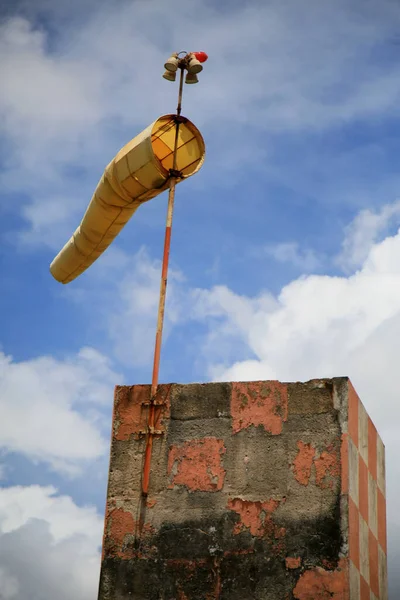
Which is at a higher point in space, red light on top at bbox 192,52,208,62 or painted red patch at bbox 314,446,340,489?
red light on top at bbox 192,52,208,62

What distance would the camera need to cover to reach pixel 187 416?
35.3ft

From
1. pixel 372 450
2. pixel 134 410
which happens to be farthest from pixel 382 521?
pixel 134 410

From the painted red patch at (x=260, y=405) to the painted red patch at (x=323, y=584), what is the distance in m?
1.49

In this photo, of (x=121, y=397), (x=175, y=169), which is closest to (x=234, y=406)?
(x=121, y=397)

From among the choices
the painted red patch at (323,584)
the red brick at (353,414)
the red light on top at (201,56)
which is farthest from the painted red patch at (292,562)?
the red light on top at (201,56)

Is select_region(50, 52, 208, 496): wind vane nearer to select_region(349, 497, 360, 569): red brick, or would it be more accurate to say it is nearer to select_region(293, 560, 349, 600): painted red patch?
select_region(349, 497, 360, 569): red brick

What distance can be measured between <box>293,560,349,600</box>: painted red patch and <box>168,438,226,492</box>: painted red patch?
1.31m

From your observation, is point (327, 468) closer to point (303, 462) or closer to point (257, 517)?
point (303, 462)

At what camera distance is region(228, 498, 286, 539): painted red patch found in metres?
10.1

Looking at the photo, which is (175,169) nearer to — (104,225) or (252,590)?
(104,225)

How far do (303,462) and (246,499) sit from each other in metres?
0.71

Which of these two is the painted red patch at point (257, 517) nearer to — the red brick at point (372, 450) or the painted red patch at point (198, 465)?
the painted red patch at point (198, 465)

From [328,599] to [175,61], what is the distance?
653 centimetres

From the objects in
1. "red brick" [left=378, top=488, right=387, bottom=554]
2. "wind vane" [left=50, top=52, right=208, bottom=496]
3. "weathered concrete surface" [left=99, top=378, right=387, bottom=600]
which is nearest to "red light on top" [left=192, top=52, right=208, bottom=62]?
"wind vane" [left=50, top=52, right=208, bottom=496]
